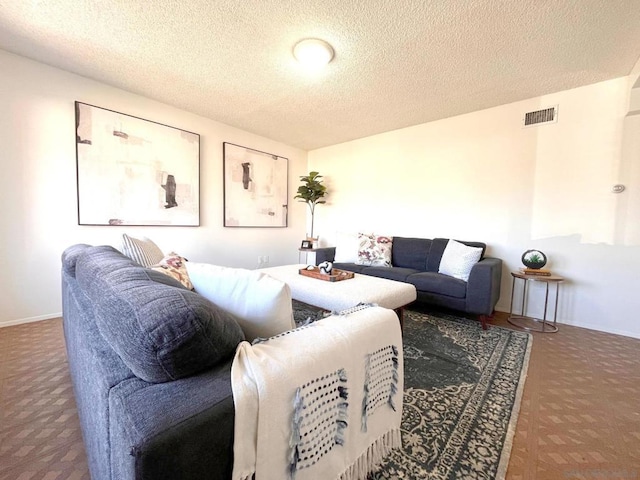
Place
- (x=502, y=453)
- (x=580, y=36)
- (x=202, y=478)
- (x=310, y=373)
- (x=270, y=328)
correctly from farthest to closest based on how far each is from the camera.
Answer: (x=580, y=36) → (x=502, y=453) → (x=270, y=328) → (x=310, y=373) → (x=202, y=478)

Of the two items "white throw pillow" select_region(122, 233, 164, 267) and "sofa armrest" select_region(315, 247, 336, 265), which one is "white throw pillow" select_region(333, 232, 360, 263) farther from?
"white throw pillow" select_region(122, 233, 164, 267)

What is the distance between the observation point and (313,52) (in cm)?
211

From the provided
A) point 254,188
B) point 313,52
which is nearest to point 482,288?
point 313,52

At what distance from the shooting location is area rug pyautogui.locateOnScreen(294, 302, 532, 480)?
1.12 meters

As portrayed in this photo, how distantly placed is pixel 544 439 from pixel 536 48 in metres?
2.65

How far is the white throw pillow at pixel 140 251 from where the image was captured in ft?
6.65

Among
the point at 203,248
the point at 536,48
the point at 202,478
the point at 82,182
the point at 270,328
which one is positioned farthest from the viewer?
the point at 203,248

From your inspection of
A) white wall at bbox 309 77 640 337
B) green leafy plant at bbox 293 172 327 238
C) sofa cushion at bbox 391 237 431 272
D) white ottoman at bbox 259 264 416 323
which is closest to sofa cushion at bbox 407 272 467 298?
sofa cushion at bbox 391 237 431 272

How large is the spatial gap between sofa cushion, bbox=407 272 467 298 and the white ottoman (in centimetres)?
68

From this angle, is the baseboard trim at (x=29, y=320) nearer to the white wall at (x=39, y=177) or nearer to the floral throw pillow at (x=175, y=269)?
the white wall at (x=39, y=177)

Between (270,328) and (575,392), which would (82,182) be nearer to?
(270,328)

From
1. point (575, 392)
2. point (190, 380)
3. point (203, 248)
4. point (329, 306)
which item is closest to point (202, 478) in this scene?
point (190, 380)

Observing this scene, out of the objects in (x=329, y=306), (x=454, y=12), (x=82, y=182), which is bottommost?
(x=329, y=306)

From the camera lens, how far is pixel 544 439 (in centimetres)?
127
